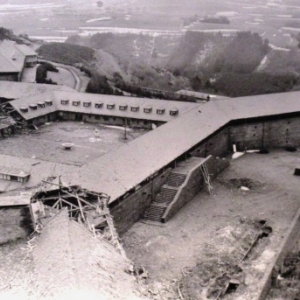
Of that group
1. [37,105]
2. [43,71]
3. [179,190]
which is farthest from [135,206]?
[43,71]

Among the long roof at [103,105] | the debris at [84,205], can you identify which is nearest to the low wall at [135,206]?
the debris at [84,205]

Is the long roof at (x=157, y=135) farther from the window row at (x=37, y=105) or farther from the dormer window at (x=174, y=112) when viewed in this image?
the dormer window at (x=174, y=112)

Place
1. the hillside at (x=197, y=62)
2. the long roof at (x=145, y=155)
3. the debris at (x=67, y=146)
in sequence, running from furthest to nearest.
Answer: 1. the hillside at (x=197, y=62)
2. the debris at (x=67, y=146)
3. the long roof at (x=145, y=155)

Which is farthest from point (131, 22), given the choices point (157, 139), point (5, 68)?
point (157, 139)

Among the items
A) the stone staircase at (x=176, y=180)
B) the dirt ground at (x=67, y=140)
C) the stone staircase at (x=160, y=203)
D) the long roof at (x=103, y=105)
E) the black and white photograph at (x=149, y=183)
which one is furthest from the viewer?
the long roof at (x=103, y=105)

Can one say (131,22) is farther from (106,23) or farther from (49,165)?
(49,165)

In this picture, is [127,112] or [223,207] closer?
[223,207]

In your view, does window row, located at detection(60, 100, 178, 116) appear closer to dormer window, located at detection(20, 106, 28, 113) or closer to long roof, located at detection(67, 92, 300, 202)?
long roof, located at detection(67, 92, 300, 202)

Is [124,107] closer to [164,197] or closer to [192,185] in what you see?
[192,185]
